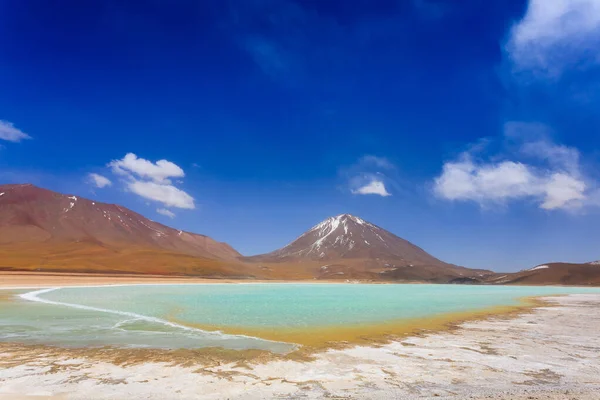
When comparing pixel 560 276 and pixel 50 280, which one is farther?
pixel 560 276

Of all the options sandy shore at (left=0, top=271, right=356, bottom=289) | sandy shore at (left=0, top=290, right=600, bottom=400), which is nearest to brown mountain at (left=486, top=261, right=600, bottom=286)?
sandy shore at (left=0, top=271, right=356, bottom=289)

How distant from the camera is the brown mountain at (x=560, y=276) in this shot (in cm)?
13900

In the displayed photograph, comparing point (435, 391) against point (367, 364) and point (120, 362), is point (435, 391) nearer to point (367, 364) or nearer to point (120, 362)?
point (367, 364)

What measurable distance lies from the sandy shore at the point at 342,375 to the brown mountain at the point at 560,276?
156 meters

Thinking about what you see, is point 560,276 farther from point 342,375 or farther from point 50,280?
point 342,375

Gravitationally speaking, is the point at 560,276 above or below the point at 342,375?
above

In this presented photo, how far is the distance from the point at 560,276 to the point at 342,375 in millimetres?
169708

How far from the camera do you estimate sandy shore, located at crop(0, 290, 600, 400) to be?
330 inches

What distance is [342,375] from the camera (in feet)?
32.5

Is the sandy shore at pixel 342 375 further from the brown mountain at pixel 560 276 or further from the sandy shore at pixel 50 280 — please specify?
the brown mountain at pixel 560 276

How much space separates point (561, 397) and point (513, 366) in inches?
116

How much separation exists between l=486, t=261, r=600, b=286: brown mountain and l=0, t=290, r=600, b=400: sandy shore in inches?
6130

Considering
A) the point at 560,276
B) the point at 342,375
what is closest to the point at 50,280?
the point at 342,375

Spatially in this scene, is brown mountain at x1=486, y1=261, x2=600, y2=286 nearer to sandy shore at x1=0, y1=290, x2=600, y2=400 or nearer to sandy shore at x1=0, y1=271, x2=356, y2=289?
sandy shore at x1=0, y1=271, x2=356, y2=289
